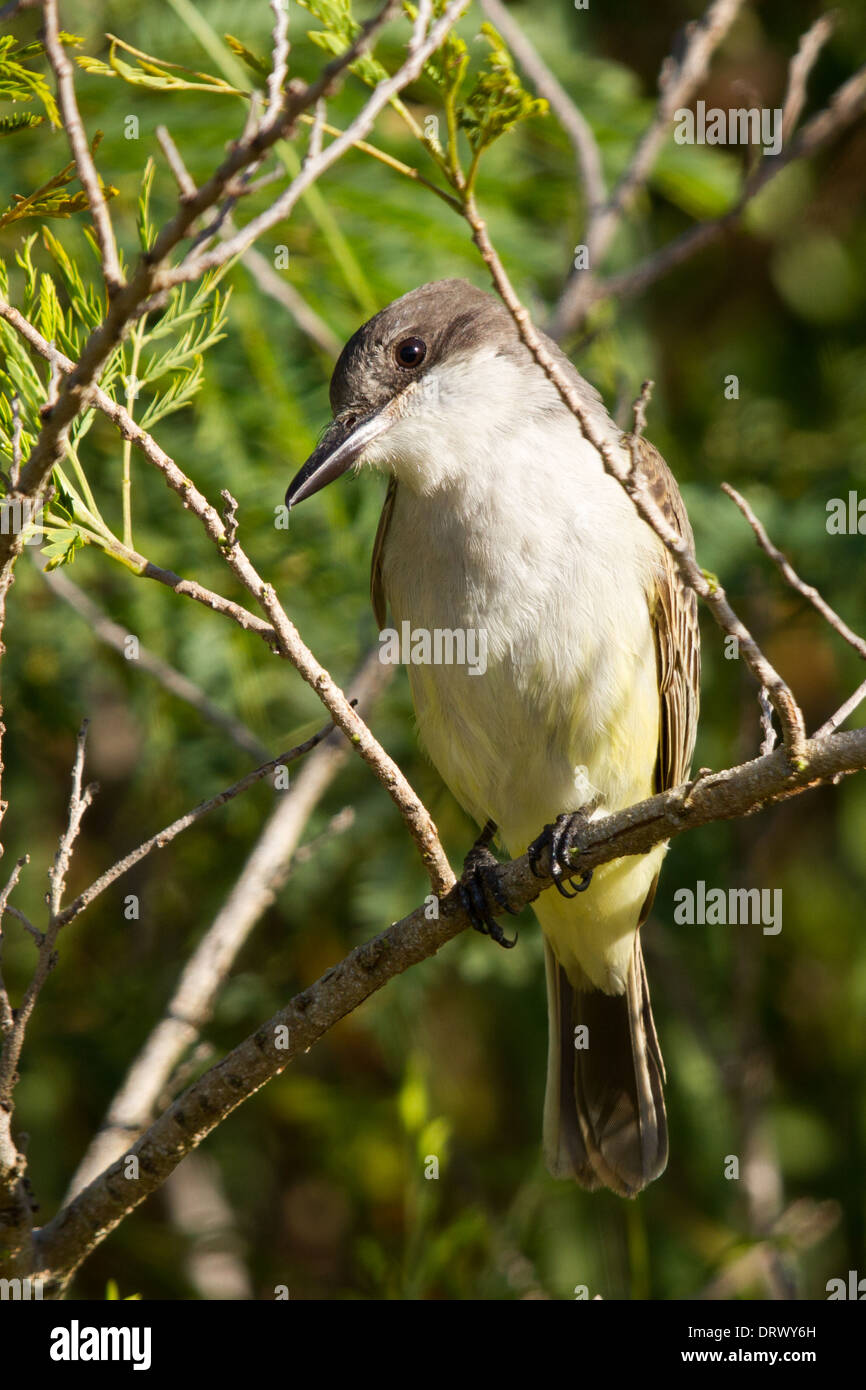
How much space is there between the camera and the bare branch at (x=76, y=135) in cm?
189

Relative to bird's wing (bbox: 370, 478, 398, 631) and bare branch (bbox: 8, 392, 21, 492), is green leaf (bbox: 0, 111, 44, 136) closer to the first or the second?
bare branch (bbox: 8, 392, 21, 492)

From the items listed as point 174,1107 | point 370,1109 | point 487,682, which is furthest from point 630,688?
point 370,1109

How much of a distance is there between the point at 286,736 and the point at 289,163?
182cm

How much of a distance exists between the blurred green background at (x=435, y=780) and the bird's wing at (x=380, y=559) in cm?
12

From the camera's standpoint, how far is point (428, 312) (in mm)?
4094

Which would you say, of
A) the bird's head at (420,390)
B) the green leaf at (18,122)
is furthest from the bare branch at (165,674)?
the green leaf at (18,122)

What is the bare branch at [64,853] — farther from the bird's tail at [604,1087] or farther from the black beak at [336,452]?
the bird's tail at [604,1087]

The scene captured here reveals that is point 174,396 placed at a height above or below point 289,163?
below

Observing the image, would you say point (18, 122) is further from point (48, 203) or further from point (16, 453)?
point (16, 453)

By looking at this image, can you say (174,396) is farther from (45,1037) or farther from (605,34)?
(605,34)

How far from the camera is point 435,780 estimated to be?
5145mm

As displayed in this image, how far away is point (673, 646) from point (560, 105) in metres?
1.70

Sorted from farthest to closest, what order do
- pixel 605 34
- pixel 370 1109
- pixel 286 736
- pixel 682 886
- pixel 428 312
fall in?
pixel 605 34 → pixel 370 1109 → pixel 682 886 → pixel 286 736 → pixel 428 312

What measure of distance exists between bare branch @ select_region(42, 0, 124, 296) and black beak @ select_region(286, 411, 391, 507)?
4.90 ft
